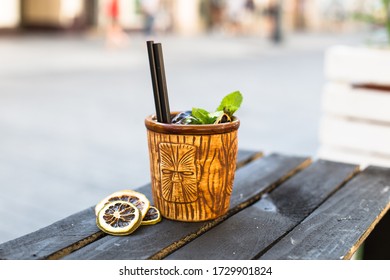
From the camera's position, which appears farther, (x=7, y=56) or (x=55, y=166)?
(x=7, y=56)

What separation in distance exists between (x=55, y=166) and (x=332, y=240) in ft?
9.87

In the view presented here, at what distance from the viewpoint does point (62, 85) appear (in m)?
8.30

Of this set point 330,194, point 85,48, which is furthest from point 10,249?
point 85,48

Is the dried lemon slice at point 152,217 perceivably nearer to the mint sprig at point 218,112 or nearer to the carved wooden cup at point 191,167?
the carved wooden cup at point 191,167

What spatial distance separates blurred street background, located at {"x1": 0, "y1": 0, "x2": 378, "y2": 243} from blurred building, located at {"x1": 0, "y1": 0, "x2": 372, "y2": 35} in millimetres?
65

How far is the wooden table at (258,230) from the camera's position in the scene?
4.63 ft

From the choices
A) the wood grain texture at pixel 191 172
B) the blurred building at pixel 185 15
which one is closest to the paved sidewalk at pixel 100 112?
the wood grain texture at pixel 191 172

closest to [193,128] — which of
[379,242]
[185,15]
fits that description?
[379,242]

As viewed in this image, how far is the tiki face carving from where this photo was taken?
154cm

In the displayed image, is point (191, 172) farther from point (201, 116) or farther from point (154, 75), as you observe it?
point (154, 75)

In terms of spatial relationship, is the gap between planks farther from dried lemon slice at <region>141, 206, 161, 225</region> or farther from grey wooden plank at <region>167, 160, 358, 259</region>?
dried lemon slice at <region>141, 206, 161, 225</region>

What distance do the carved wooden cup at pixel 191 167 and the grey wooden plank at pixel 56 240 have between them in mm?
205

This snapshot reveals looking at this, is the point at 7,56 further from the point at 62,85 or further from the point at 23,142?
the point at 23,142

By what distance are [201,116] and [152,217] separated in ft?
0.96
